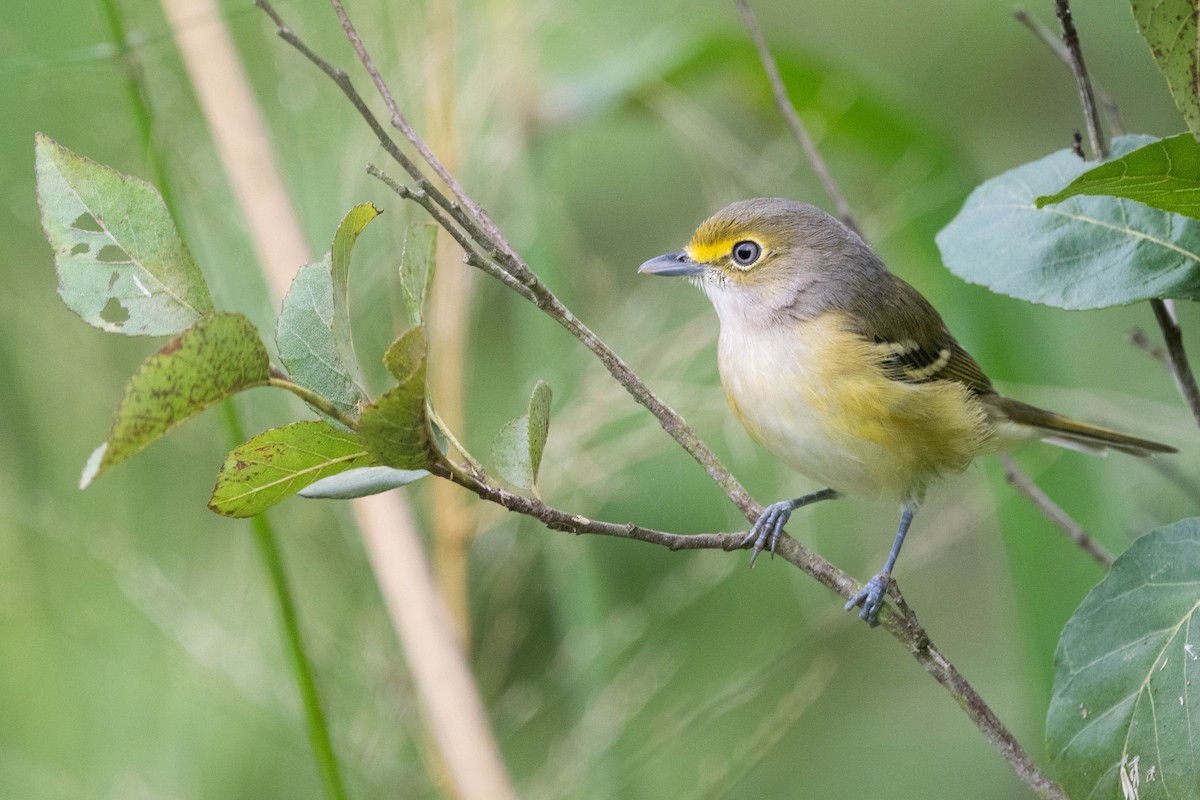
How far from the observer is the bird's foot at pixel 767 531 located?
39.9 inches

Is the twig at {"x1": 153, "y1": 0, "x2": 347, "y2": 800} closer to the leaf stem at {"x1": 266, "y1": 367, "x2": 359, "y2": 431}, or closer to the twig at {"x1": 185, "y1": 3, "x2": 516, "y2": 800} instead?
the twig at {"x1": 185, "y1": 3, "x2": 516, "y2": 800}

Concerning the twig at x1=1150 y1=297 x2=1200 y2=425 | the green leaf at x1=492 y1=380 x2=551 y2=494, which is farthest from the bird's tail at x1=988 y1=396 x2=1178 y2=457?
the green leaf at x1=492 y1=380 x2=551 y2=494

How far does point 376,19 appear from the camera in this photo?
2.44 meters

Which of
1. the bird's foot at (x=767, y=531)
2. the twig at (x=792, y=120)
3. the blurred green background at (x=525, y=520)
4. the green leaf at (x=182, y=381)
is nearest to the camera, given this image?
the green leaf at (x=182, y=381)

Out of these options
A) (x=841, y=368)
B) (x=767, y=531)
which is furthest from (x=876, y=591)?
(x=841, y=368)

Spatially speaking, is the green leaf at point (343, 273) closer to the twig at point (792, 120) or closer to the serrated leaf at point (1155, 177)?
the serrated leaf at point (1155, 177)

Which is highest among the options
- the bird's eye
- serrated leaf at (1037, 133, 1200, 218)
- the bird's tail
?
the bird's eye

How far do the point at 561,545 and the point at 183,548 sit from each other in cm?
108

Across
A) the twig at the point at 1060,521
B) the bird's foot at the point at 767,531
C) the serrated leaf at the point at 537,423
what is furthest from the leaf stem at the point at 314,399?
the twig at the point at 1060,521

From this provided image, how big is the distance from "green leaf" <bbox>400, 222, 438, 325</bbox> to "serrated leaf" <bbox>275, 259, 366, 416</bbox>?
Result: 61mm

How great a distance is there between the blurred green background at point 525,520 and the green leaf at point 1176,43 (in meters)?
0.94

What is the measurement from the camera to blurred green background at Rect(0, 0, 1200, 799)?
206 cm

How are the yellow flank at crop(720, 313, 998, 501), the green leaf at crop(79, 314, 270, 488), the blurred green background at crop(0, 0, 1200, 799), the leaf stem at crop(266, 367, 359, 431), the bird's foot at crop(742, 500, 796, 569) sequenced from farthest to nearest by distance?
the blurred green background at crop(0, 0, 1200, 799) → the yellow flank at crop(720, 313, 998, 501) → the bird's foot at crop(742, 500, 796, 569) → the leaf stem at crop(266, 367, 359, 431) → the green leaf at crop(79, 314, 270, 488)

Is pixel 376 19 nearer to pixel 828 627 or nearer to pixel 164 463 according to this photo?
pixel 164 463
